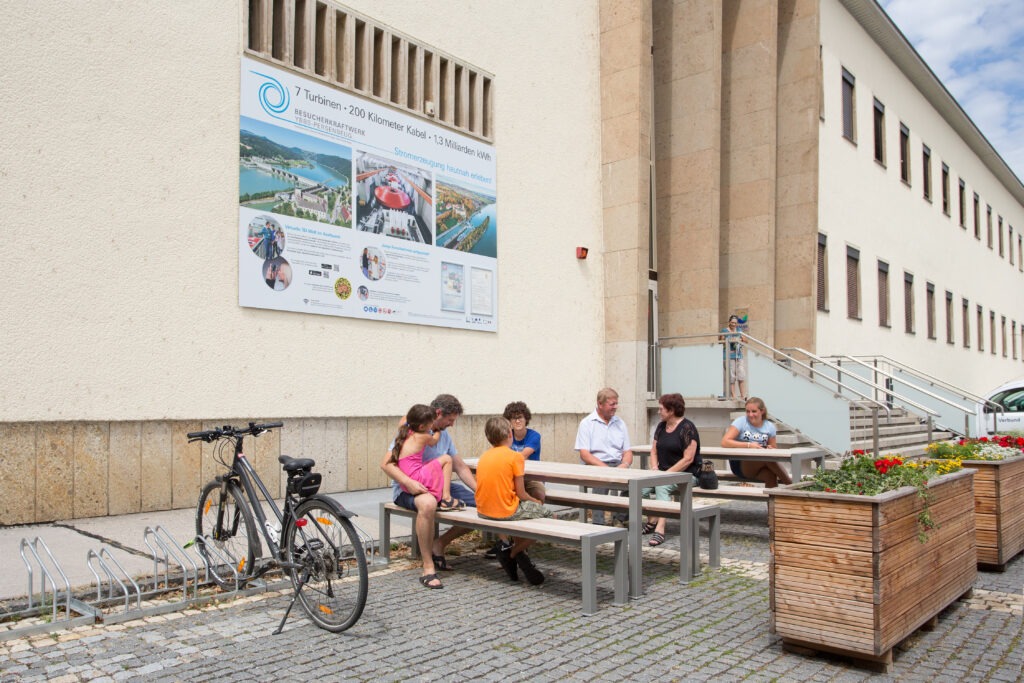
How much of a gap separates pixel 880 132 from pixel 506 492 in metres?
24.7

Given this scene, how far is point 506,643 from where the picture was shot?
482 cm

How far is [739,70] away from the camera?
62.4 ft

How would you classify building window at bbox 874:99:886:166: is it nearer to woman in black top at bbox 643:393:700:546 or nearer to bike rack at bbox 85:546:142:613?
woman in black top at bbox 643:393:700:546

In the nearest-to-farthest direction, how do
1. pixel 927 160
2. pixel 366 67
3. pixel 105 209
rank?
pixel 105 209 < pixel 366 67 < pixel 927 160

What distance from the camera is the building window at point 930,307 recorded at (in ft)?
98.7

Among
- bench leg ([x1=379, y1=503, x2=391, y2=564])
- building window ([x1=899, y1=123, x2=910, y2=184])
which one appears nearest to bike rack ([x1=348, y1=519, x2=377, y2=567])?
bench leg ([x1=379, y1=503, x2=391, y2=564])

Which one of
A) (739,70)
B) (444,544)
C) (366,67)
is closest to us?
(444,544)

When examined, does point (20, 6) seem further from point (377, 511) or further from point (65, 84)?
point (377, 511)

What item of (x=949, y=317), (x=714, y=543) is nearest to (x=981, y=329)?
(x=949, y=317)

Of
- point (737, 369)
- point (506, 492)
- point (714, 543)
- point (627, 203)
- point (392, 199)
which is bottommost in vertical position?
point (714, 543)

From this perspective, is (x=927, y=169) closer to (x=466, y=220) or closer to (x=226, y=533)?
(x=466, y=220)

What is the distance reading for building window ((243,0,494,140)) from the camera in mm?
10312

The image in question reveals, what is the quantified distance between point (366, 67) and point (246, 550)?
7430 millimetres

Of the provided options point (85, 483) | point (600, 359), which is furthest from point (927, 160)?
point (85, 483)
